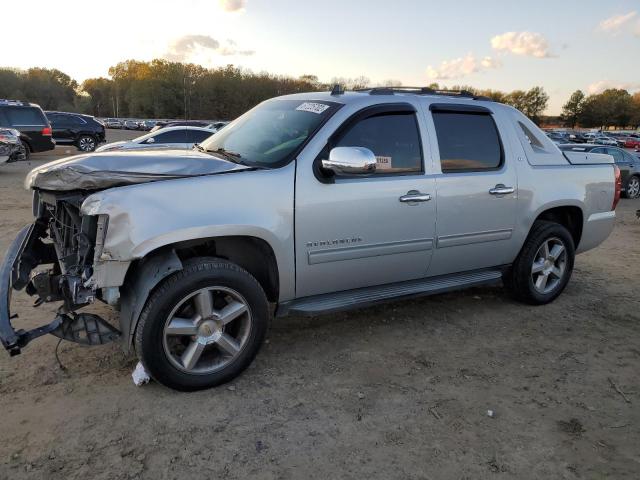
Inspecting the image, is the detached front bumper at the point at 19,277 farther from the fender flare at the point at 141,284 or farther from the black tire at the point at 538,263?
the black tire at the point at 538,263

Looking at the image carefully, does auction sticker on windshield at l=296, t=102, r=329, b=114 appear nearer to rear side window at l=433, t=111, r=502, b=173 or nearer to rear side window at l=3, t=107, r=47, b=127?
rear side window at l=433, t=111, r=502, b=173

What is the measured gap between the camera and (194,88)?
100375mm

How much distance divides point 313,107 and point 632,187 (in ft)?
51.0

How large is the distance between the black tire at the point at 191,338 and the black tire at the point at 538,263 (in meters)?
2.70

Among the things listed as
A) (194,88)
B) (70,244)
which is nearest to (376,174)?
(70,244)

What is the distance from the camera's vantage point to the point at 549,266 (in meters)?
4.96

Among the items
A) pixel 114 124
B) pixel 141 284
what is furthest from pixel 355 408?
pixel 114 124

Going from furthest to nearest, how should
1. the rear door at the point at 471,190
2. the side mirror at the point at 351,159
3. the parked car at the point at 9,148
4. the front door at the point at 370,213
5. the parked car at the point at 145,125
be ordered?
the parked car at the point at 145,125
the parked car at the point at 9,148
the rear door at the point at 471,190
the front door at the point at 370,213
the side mirror at the point at 351,159

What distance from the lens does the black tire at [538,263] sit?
15.6ft

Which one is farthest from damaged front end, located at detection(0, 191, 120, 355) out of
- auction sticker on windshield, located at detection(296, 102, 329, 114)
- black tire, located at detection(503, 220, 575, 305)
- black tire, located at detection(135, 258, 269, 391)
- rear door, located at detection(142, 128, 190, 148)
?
rear door, located at detection(142, 128, 190, 148)

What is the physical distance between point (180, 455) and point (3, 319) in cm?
133

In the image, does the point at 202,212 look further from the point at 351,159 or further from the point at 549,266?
the point at 549,266

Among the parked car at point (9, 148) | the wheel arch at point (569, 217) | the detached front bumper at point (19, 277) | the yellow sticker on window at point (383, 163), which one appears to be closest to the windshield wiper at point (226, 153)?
the yellow sticker on window at point (383, 163)

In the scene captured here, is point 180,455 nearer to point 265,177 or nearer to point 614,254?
point 265,177
